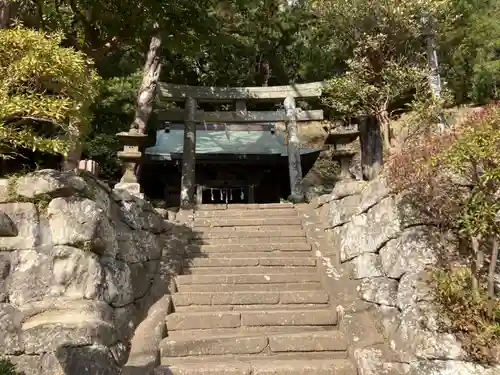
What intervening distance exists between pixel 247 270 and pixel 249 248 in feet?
2.39

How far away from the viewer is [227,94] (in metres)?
13.0

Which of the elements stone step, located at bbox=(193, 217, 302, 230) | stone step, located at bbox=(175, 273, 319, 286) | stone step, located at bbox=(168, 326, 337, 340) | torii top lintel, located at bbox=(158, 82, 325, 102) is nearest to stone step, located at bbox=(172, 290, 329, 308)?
stone step, located at bbox=(175, 273, 319, 286)

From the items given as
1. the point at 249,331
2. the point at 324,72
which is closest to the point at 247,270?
the point at 249,331

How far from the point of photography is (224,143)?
1581cm

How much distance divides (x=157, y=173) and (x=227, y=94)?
4695 mm

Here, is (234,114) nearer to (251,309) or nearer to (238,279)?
(238,279)

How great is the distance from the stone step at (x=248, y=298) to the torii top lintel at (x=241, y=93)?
7.78 meters

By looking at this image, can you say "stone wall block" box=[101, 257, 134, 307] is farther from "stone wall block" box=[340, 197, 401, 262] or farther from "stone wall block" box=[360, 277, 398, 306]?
"stone wall block" box=[340, 197, 401, 262]

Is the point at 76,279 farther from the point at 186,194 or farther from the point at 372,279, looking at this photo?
the point at 186,194

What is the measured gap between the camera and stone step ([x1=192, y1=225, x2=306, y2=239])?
8.04 m

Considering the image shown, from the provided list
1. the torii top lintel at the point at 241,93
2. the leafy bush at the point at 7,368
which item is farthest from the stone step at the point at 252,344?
the torii top lintel at the point at 241,93

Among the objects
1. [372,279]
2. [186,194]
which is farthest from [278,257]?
[186,194]

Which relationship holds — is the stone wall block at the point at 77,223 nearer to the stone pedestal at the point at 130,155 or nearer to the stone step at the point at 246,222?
the stone step at the point at 246,222

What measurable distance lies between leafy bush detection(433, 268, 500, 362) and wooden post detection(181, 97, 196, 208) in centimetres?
766
